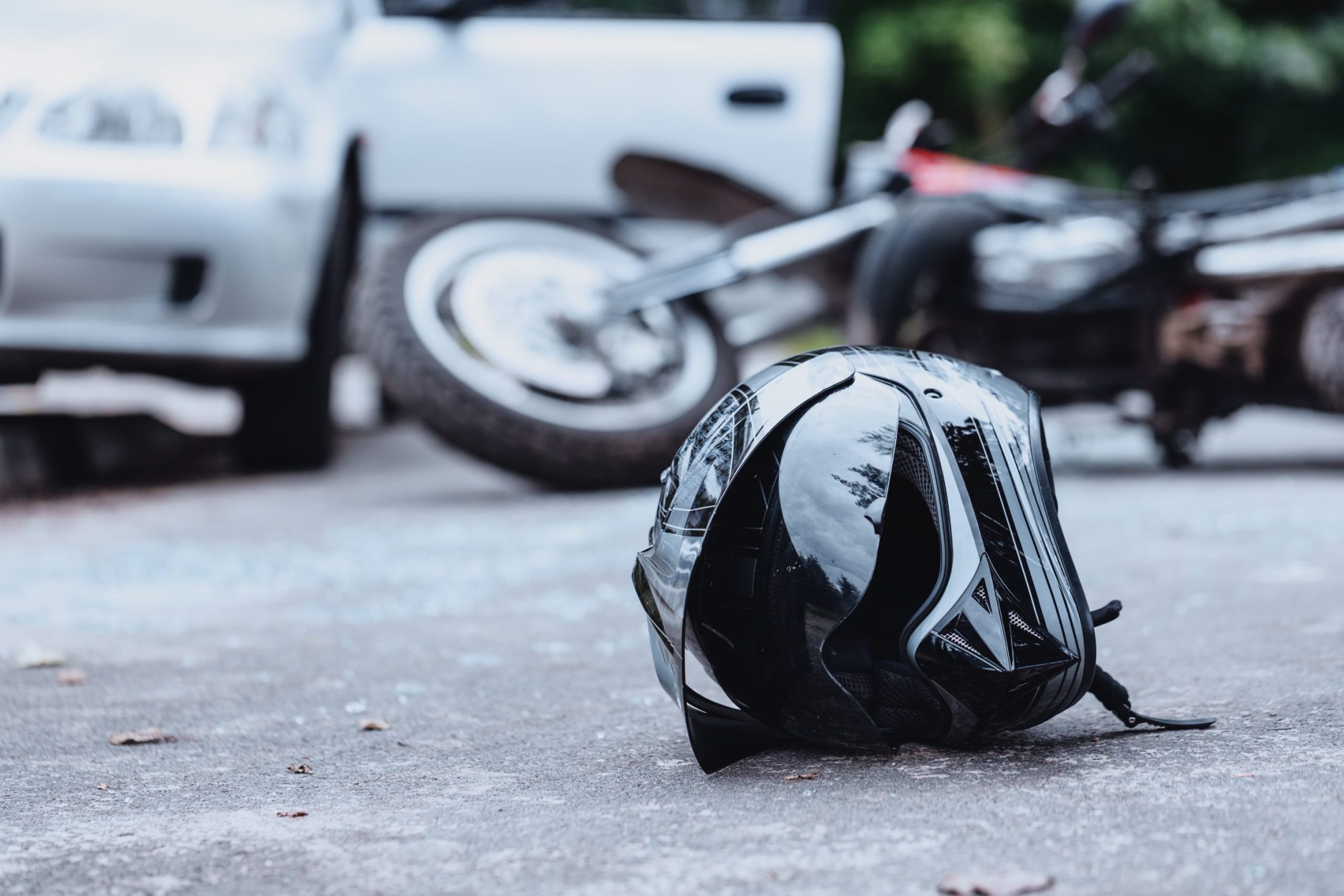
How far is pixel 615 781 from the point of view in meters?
1.88

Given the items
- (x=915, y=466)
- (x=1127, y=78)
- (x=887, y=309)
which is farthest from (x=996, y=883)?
(x=1127, y=78)

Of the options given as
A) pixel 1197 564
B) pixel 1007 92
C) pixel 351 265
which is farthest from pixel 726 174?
pixel 1007 92

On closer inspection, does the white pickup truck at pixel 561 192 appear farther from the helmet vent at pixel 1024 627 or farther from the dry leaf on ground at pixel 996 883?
the dry leaf on ground at pixel 996 883

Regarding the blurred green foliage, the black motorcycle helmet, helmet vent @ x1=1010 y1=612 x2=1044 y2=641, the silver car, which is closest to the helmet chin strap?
the black motorcycle helmet

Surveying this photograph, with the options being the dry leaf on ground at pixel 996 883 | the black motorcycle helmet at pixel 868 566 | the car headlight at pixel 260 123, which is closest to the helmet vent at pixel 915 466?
the black motorcycle helmet at pixel 868 566

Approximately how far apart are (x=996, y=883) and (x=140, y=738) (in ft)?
4.30

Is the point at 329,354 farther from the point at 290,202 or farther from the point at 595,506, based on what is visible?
the point at 595,506

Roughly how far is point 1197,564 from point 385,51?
11.1 feet

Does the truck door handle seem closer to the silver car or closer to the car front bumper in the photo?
the silver car

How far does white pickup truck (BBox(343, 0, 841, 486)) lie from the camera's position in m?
4.63

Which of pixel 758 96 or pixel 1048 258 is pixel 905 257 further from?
pixel 758 96

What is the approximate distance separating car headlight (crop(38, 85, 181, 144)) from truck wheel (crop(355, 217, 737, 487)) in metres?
0.77

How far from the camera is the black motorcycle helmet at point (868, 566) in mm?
1791

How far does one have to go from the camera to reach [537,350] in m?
4.77
